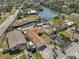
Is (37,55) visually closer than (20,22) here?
Yes

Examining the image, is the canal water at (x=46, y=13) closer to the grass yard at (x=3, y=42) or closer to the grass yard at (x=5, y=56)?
the grass yard at (x=3, y=42)

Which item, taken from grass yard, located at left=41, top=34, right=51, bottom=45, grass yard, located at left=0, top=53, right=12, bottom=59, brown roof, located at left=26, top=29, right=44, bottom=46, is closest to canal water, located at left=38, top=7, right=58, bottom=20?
brown roof, located at left=26, top=29, right=44, bottom=46

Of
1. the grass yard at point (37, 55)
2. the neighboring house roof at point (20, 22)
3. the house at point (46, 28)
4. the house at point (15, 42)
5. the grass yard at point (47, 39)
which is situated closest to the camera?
the grass yard at point (37, 55)

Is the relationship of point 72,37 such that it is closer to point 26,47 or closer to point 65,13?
point 26,47

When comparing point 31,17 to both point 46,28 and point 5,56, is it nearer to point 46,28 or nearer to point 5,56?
point 46,28

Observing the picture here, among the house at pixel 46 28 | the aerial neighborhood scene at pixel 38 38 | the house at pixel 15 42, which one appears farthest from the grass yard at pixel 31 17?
the house at pixel 15 42

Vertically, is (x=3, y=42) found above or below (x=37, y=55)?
above

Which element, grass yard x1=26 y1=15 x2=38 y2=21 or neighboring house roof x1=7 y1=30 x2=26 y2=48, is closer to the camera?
neighboring house roof x1=7 y1=30 x2=26 y2=48

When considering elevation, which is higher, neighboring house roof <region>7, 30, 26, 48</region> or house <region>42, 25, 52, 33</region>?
neighboring house roof <region>7, 30, 26, 48</region>

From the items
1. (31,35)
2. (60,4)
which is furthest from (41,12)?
(31,35)

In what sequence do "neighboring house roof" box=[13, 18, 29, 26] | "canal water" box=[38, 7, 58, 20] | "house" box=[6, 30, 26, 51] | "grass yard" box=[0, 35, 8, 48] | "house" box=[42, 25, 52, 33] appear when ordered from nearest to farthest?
1. "house" box=[6, 30, 26, 51]
2. "grass yard" box=[0, 35, 8, 48]
3. "house" box=[42, 25, 52, 33]
4. "neighboring house roof" box=[13, 18, 29, 26]
5. "canal water" box=[38, 7, 58, 20]

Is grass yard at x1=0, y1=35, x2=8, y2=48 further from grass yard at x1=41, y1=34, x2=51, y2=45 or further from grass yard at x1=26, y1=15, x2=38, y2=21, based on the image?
grass yard at x1=26, y1=15, x2=38, y2=21

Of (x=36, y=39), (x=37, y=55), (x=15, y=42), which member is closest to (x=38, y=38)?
(x=36, y=39)
